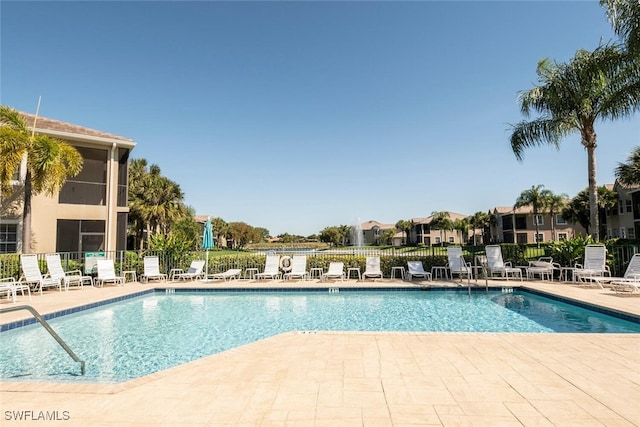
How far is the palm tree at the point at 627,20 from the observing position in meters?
9.91

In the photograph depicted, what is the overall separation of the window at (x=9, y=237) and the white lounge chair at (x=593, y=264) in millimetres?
21787

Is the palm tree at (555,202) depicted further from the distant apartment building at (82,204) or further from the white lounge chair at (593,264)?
the distant apartment building at (82,204)

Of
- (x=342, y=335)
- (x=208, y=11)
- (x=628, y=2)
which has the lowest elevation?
(x=342, y=335)

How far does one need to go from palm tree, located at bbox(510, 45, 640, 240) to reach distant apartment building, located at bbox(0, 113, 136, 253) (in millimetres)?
18966

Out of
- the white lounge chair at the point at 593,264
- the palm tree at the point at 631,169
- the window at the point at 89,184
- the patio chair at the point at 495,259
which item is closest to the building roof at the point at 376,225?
the palm tree at the point at 631,169

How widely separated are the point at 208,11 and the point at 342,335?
1365cm

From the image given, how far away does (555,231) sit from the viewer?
4531 cm

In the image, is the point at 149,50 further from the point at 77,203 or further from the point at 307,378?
the point at 307,378

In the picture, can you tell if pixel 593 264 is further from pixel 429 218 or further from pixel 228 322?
pixel 429 218

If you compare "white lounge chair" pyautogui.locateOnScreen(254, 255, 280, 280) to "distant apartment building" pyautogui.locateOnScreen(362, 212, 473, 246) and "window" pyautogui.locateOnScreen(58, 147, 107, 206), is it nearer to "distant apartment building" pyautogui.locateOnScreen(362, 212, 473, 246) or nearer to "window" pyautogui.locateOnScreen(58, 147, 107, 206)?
"window" pyautogui.locateOnScreen(58, 147, 107, 206)

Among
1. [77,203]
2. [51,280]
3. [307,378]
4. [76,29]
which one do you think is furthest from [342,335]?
[77,203]

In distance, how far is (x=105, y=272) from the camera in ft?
39.3

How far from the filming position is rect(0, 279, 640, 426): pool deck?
2666mm

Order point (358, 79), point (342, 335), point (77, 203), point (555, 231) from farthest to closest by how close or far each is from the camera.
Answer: point (555, 231)
point (358, 79)
point (77, 203)
point (342, 335)
